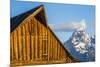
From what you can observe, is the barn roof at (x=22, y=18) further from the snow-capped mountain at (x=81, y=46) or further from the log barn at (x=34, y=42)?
the snow-capped mountain at (x=81, y=46)

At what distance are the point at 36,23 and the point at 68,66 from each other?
394 mm

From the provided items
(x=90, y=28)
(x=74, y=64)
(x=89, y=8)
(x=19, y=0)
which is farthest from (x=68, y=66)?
(x=19, y=0)

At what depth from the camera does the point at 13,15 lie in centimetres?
127

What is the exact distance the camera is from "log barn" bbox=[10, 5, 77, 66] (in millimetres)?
1271

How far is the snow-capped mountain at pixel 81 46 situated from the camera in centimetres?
138

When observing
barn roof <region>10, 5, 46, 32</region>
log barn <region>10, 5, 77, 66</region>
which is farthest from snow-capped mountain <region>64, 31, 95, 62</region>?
barn roof <region>10, 5, 46, 32</region>

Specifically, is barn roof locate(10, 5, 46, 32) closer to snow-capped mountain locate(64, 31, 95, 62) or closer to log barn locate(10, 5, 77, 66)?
log barn locate(10, 5, 77, 66)

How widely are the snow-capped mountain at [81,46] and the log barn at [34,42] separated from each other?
0.05 meters

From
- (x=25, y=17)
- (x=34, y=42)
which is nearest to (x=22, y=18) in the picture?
(x=25, y=17)

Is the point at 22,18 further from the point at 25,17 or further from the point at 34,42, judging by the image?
the point at 34,42

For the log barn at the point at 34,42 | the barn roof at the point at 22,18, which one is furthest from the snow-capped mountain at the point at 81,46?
the barn roof at the point at 22,18

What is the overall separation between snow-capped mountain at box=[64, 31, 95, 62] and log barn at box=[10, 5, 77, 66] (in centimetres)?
5

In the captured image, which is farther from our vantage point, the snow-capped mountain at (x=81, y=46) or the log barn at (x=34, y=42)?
the snow-capped mountain at (x=81, y=46)

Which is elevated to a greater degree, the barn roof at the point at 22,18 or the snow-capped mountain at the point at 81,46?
the barn roof at the point at 22,18
